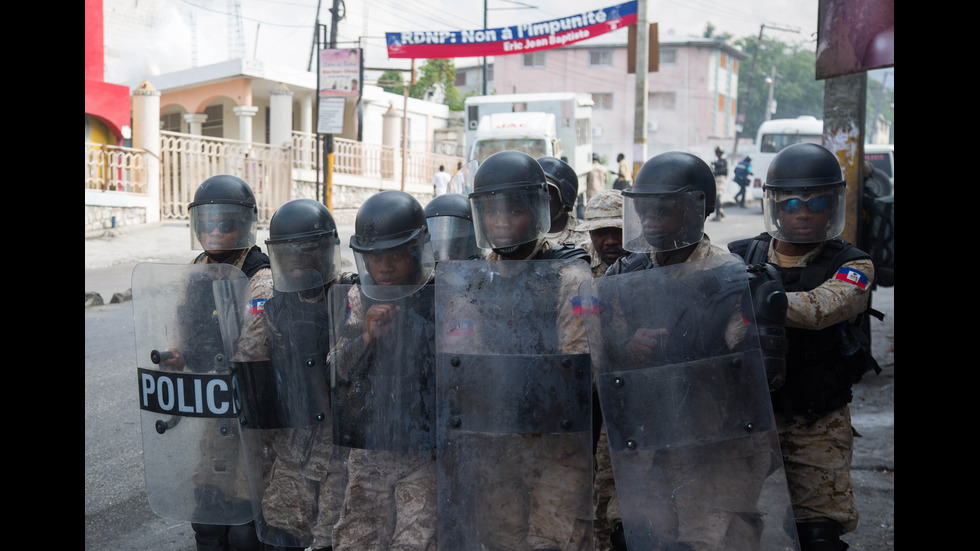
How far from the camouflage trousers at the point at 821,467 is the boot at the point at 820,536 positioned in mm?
21

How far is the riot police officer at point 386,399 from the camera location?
272 cm

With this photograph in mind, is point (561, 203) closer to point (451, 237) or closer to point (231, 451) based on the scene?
point (451, 237)

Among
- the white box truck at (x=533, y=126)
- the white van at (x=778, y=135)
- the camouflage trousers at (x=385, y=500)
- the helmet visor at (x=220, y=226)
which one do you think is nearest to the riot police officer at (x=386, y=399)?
the camouflage trousers at (x=385, y=500)

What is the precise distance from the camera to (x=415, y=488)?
8.93ft

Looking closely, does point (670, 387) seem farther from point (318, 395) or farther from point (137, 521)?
point (137, 521)

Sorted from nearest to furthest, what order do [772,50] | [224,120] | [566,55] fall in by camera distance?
[224,120] → [566,55] → [772,50]

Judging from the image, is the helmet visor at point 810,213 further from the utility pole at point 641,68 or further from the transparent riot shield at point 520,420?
the utility pole at point 641,68

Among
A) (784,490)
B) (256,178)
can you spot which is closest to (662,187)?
(784,490)

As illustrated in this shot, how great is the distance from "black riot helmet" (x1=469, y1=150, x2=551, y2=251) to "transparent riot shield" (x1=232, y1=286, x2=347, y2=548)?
71 cm

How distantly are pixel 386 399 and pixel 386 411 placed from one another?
40mm

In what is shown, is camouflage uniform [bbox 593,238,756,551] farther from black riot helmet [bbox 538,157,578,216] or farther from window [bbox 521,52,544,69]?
window [bbox 521,52,544,69]

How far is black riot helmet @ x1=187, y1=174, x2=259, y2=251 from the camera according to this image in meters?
3.67

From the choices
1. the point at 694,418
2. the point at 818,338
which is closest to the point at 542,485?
the point at 694,418

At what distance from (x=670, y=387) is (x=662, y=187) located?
665 millimetres
